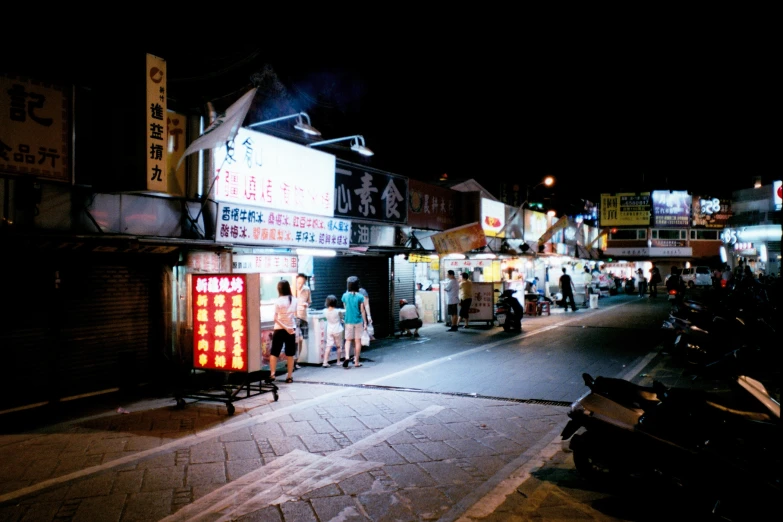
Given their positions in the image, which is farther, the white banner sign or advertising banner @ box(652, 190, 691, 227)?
the white banner sign

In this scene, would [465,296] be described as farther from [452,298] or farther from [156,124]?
[156,124]

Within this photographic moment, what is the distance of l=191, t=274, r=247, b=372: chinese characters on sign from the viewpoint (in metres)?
8.84

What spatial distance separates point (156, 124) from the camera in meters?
8.24

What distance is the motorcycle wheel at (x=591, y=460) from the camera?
5.38m

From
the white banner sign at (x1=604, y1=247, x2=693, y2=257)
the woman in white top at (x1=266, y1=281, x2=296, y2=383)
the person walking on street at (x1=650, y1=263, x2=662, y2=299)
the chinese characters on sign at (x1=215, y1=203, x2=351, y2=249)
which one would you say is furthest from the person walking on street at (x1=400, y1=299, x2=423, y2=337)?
the white banner sign at (x1=604, y1=247, x2=693, y2=257)

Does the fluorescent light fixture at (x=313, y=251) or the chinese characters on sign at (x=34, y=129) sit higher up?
the chinese characters on sign at (x=34, y=129)

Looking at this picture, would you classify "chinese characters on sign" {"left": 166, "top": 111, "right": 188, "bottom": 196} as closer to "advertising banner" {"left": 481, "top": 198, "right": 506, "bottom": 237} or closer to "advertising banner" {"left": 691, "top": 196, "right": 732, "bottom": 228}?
"advertising banner" {"left": 481, "top": 198, "right": 506, "bottom": 237}

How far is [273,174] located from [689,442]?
356 inches

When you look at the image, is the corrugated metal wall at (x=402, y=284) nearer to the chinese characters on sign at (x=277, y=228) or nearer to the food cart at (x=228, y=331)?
the chinese characters on sign at (x=277, y=228)

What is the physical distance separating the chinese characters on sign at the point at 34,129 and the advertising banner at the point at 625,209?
95.5 feet

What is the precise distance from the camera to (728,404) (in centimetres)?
488

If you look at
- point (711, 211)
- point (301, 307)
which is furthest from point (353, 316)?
point (711, 211)

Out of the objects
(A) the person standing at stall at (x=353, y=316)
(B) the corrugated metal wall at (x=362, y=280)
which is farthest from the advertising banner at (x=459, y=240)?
(A) the person standing at stall at (x=353, y=316)

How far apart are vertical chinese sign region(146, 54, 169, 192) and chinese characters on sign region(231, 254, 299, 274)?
3.07 metres
